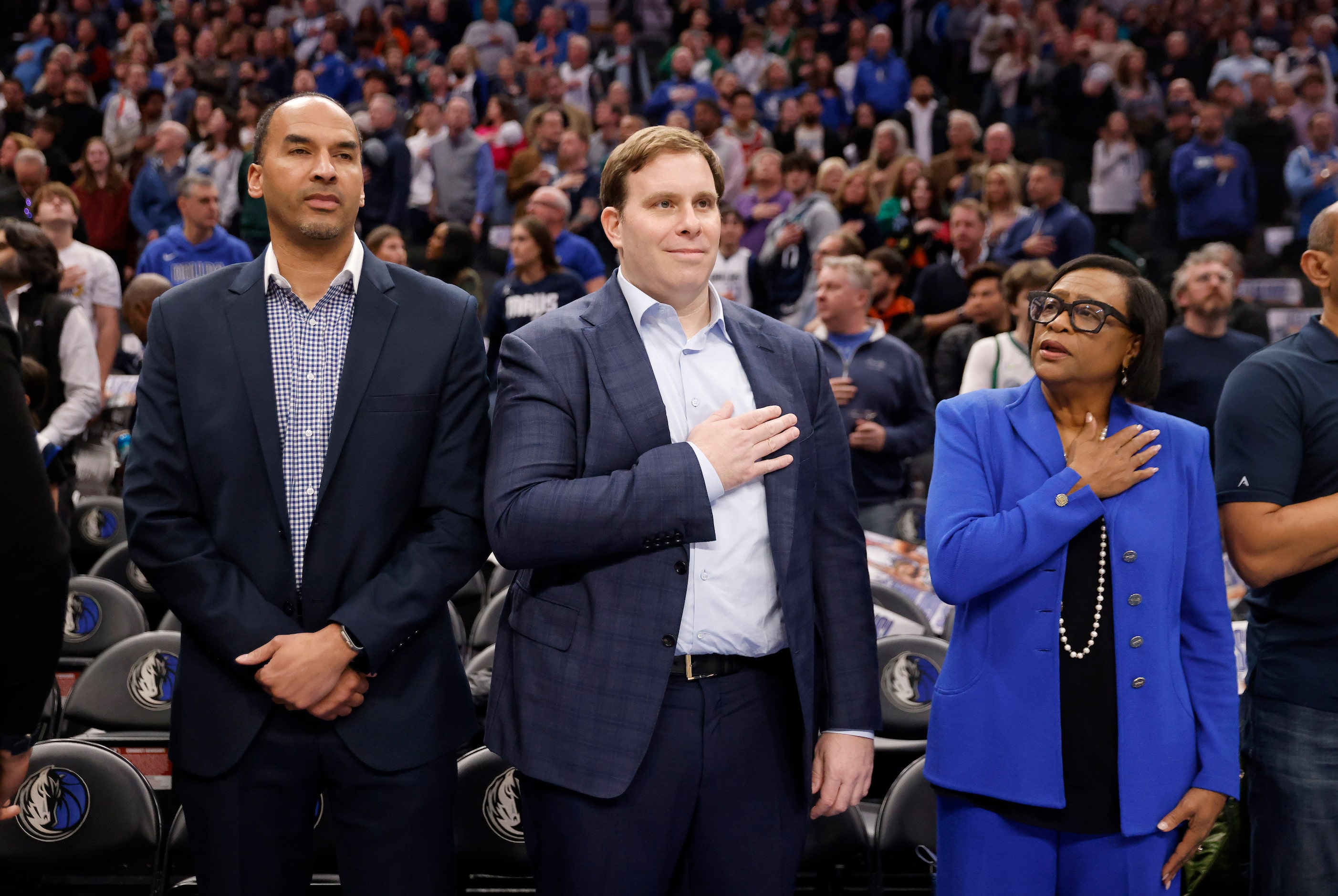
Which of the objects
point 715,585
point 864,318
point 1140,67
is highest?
point 1140,67

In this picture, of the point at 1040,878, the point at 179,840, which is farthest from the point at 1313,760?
the point at 179,840

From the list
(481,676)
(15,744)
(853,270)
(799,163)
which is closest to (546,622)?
(15,744)

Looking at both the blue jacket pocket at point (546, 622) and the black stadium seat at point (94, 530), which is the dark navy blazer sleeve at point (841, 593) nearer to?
the blue jacket pocket at point (546, 622)

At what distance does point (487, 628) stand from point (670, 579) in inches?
79.8

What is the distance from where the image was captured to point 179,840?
2758mm

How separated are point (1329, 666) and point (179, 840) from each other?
2425 millimetres

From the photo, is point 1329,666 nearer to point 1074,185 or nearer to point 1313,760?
point 1313,760

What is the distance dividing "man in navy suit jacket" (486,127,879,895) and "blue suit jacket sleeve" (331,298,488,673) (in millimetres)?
153

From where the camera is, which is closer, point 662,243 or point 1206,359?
point 662,243

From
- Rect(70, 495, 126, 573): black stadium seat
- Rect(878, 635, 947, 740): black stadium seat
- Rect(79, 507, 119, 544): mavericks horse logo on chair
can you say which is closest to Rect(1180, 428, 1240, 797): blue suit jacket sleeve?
Rect(878, 635, 947, 740): black stadium seat

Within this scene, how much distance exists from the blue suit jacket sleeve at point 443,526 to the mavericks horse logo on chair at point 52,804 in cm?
111

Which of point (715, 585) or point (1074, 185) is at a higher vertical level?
point (1074, 185)

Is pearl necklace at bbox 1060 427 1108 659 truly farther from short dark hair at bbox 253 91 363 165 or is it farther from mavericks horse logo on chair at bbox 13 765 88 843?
mavericks horse logo on chair at bbox 13 765 88 843

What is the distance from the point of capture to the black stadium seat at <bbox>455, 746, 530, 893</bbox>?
2.84m
